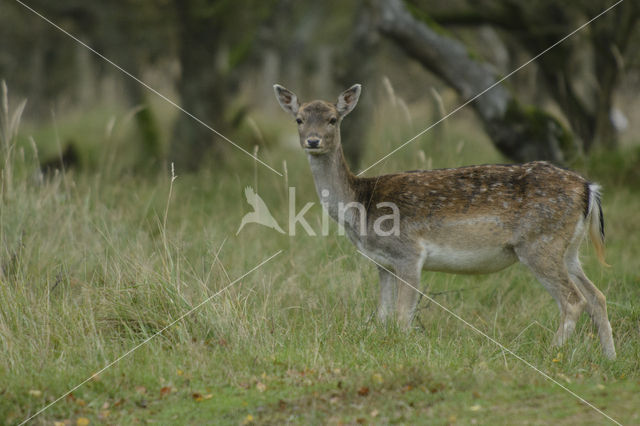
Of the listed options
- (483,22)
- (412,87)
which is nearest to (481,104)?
(483,22)

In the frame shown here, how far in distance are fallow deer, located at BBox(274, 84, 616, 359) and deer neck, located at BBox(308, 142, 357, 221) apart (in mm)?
58

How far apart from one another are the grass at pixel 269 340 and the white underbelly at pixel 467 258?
426mm

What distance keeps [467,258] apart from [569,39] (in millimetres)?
7506

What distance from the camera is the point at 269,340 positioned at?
5555 millimetres

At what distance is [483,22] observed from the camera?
500 inches

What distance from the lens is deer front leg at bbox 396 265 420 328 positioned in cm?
626

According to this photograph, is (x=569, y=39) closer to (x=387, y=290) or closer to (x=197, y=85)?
(x=197, y=85)

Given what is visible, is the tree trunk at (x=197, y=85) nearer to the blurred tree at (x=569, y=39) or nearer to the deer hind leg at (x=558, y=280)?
the blurred tree at (x=569, y=39)

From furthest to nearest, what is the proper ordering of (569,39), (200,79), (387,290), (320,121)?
(200,79), (569,39), (320,121), (387,290)

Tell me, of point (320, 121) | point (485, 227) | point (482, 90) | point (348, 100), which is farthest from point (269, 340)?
point (482, 90)

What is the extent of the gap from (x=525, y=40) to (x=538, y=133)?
3.08 meters

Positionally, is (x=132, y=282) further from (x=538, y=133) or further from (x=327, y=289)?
(x=538, y=133)

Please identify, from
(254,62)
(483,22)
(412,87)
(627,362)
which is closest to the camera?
(627,362)

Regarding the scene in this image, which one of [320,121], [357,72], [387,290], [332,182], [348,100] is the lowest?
[387,290]
